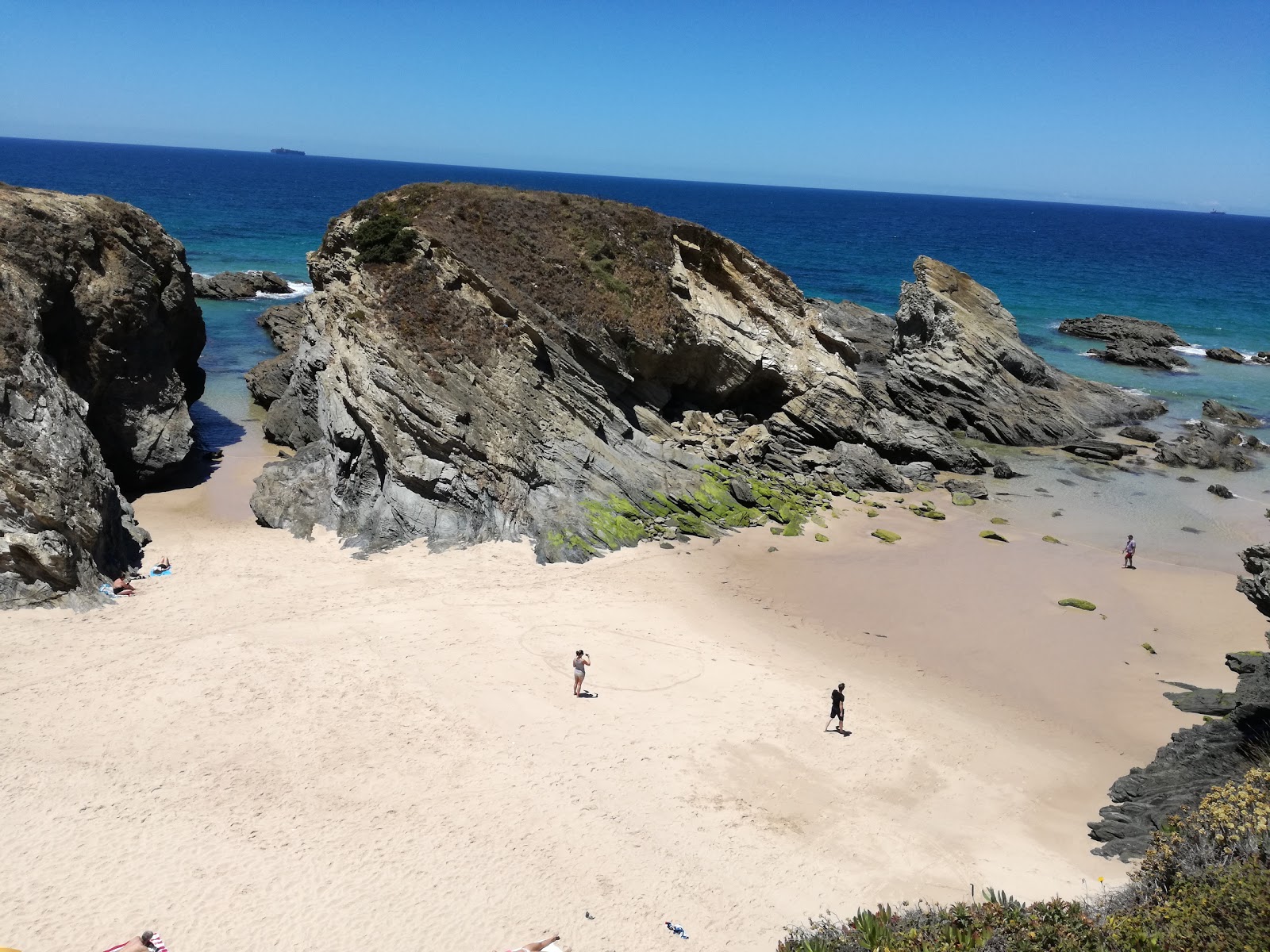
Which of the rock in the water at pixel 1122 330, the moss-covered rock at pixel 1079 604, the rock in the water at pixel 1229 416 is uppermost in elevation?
the rock in the water at pixel 1122 330

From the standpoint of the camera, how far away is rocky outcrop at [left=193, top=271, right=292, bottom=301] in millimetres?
62125

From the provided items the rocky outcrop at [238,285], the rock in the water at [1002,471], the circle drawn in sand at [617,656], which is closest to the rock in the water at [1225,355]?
the rock in the water at [1002,471]

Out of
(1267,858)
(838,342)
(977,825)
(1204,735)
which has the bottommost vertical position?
(977,825)

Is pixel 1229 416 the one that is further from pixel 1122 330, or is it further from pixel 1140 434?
pixel 1122 330

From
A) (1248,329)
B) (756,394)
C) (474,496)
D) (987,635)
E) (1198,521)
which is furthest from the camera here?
(1248,329)

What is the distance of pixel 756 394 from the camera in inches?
1406

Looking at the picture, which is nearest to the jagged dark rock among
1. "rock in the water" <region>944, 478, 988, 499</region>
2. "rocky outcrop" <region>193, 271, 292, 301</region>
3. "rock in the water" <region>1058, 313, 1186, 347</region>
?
"rock in the water" <region>944, 478, 988, 499</region>

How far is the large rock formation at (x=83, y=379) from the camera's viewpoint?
2119 centimetres

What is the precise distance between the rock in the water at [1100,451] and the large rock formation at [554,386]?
193 cm

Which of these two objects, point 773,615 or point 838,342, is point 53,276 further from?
point 838,342

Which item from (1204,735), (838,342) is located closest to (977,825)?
(1204,735)

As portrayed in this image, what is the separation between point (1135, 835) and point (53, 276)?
29998mm

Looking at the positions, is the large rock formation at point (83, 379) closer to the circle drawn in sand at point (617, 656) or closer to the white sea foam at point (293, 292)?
the circle drawn in sand at point (617, 656)

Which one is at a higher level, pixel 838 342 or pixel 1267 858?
pixel 838 342
